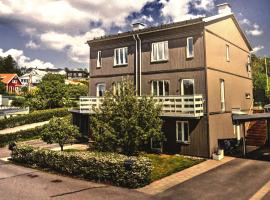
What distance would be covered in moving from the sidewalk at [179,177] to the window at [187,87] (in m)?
6.61

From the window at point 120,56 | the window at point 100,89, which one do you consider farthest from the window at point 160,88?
the window at point 100,89

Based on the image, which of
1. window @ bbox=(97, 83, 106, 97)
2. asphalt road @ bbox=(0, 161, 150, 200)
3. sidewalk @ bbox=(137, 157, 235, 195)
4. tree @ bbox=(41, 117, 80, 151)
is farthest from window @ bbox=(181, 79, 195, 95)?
asphalt road @ bbox=(0, 161, 150, 200)

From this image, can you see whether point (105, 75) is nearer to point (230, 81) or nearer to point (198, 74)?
point (198, 74)

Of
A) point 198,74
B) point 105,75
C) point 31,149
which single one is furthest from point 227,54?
point 31,149

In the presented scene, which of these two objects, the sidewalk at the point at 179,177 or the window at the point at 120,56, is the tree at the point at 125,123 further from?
the window at the point at 120,56

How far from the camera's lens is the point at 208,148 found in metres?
24.1

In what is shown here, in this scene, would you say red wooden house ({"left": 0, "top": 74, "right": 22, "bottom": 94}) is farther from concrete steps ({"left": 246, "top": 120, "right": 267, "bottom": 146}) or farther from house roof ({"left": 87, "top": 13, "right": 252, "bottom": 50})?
concrete steps ({"left": 246, "top": 120, "right": 267, "bottom": 146})

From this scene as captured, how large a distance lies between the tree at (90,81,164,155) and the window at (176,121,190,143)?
3.52 meters

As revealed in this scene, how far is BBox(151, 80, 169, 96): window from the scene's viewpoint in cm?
2747

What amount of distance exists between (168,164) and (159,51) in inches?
465

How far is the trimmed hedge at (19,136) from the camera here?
3288 centimetres

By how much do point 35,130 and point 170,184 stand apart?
24.7m

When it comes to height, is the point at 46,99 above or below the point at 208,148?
above

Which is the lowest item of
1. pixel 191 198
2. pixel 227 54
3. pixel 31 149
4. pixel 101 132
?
pixel 191 198
